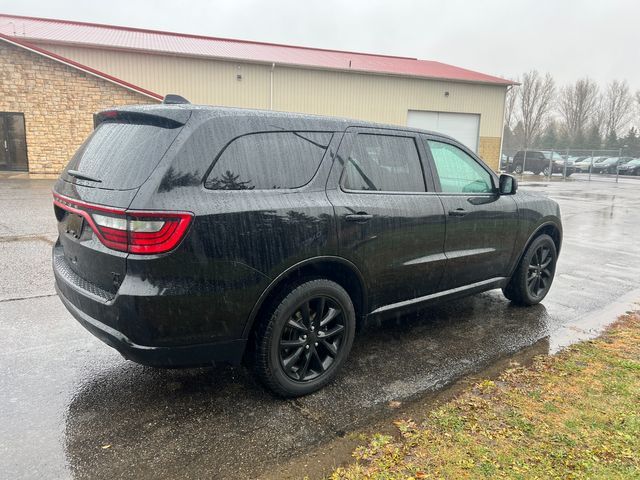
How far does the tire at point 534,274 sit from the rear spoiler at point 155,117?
3.72 meters

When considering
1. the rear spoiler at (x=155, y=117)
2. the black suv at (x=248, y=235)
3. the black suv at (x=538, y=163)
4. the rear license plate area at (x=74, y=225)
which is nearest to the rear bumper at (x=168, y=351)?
the black suv at (x=248, y=235)

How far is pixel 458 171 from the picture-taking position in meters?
4.31

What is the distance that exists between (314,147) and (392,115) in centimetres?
2350

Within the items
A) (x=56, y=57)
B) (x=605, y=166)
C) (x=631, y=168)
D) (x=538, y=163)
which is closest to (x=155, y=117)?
(x=56, y=57)

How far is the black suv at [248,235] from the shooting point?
2572 millimetres

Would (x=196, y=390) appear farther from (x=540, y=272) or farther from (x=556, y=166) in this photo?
(x=556, y=166)

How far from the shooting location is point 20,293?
195 inches

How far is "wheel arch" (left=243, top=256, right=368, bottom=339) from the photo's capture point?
2.89 meters

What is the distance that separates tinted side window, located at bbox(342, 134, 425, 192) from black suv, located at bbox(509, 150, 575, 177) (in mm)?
34324

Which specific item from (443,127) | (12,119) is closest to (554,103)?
(443,127)

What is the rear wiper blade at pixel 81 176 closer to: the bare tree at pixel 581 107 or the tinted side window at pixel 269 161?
the tinted side window at pixel 269 161

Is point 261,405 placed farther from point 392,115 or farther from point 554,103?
point 554,103

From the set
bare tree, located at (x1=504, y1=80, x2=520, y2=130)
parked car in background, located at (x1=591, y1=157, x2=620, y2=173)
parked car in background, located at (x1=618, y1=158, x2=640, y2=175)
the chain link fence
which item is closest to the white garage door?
the chain link fence

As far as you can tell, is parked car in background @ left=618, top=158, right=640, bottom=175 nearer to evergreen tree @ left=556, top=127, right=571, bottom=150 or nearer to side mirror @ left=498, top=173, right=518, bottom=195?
evergreen tree @ left=556, top=127, right=571, bottom=150
